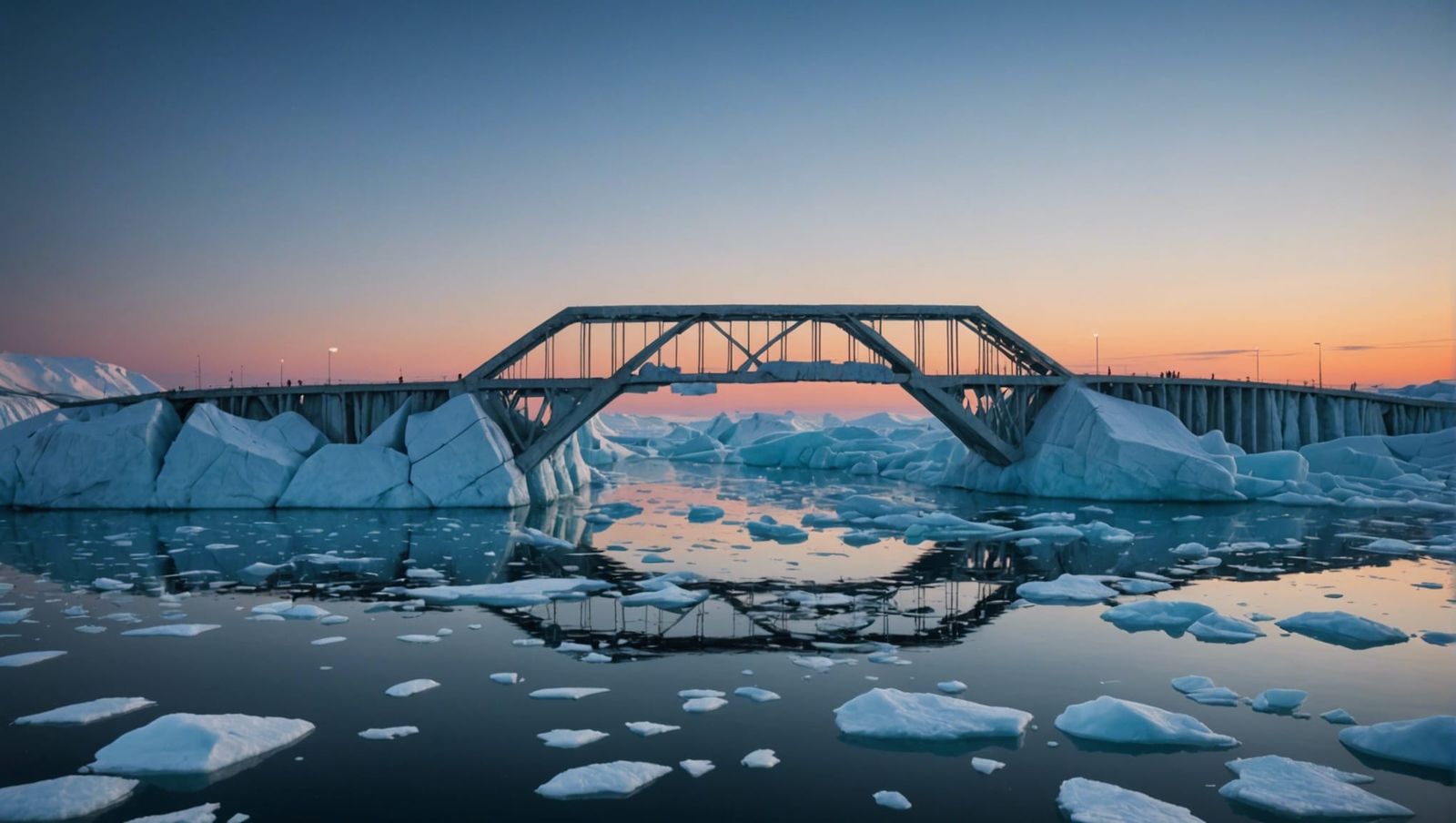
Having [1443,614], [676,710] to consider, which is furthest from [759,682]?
[1443,614]

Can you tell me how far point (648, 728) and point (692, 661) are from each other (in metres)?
3.30

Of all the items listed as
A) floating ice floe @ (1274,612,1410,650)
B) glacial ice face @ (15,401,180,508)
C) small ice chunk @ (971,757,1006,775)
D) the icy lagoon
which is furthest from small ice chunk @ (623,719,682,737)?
glacial ice face @ (15,401,180,508)

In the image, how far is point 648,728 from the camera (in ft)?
33.7

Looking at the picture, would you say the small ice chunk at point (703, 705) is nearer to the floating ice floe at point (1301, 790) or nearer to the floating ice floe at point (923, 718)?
the floating ice floe at point (923, 718)

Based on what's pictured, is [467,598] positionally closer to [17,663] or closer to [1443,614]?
[17,663]

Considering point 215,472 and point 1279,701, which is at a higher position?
point 215,472

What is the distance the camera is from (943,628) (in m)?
15.8

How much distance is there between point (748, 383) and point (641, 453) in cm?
6624

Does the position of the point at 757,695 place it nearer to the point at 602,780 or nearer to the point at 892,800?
the point at 602,780

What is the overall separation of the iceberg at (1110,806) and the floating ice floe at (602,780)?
377 cm

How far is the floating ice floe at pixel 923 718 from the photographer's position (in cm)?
1016

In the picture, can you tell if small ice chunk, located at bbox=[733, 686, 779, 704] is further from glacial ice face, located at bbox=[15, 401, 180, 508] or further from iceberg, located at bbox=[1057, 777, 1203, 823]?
glacial ice face, located at bbox=[15, 401, 180, 508]

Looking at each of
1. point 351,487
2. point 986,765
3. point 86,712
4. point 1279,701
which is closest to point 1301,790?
point 986,765

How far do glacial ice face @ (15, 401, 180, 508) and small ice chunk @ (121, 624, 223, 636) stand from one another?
25.9 meters
